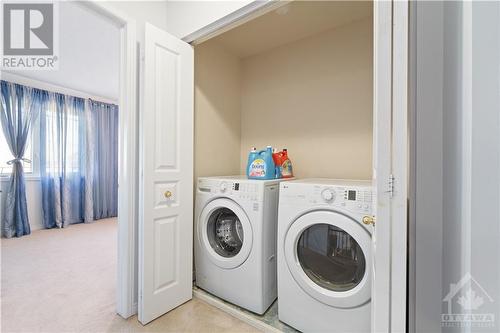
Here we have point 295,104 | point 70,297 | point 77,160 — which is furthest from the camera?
point 77,160

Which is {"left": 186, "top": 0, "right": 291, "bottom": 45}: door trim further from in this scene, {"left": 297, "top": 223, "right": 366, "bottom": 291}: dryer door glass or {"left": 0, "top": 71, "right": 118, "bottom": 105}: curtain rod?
{"left": 0, "top": 71, "right": 118, "bottom": 105}: curtain rod

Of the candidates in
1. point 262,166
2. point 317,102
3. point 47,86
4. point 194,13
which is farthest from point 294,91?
point 47,86

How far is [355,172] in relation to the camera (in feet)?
6.84

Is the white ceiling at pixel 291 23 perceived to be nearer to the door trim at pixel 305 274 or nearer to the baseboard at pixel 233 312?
the door trim at pixel 305 274

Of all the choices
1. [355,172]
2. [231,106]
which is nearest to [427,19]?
[355,172]

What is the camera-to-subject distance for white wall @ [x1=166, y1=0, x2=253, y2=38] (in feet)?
5.02

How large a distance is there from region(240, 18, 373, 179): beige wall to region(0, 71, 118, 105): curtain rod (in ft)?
10.2

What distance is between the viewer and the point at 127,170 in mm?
1605

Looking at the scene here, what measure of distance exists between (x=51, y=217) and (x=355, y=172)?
4.50m

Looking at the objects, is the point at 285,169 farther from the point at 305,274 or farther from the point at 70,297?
the point at 70,297

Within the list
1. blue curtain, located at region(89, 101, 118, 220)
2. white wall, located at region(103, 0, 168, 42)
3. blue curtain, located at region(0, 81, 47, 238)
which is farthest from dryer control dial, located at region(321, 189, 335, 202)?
blue curtain, located at region(89, 101, 118, 220)

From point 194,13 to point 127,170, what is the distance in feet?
3.92

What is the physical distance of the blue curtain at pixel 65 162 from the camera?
3.76 m

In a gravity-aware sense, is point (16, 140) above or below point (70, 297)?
above
